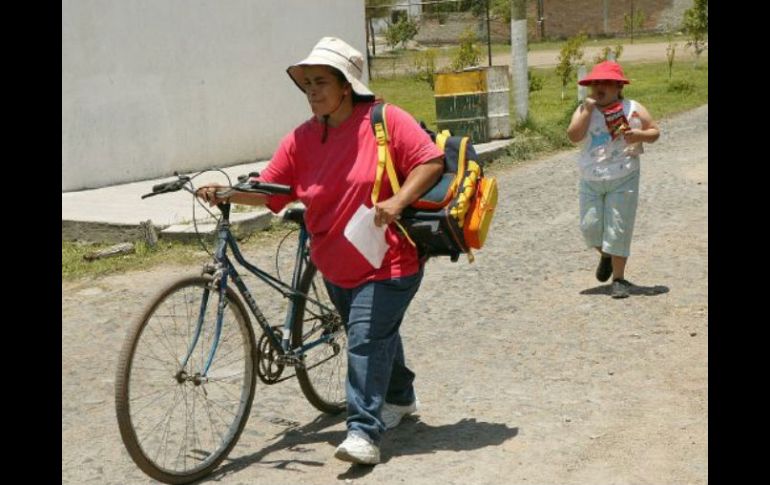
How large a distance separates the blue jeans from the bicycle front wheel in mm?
474

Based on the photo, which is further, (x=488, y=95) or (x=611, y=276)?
(x=488, y=95)

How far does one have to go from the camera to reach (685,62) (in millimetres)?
34406

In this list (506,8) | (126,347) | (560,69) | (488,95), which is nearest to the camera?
(126,347)

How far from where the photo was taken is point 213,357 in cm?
505

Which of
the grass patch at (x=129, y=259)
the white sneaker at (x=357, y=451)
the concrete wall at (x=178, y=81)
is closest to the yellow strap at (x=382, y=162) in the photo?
the white sneaker at (x=357, y=451)

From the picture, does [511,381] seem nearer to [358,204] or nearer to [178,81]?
[358,204]

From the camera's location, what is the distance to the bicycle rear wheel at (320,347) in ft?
18.1

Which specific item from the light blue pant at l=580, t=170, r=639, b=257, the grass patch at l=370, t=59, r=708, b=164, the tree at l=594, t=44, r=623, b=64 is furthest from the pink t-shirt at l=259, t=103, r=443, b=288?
the tree at l=594, t=44, r=623, b=64

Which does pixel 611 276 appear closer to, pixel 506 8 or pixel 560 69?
pixel 560 69

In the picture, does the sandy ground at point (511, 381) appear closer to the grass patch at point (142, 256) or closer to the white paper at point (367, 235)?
the grass patch at point (142, 256)

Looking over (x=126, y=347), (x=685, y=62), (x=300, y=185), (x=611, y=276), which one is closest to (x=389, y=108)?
(x=300, y=185)

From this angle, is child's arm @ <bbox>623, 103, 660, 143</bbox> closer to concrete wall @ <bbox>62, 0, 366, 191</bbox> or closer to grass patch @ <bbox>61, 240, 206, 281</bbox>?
grass patch @ <bbox>61, 240, 206, 281</bbox>

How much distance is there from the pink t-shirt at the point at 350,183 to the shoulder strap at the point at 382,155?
0.08 ft

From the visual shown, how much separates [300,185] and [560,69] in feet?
67.9
